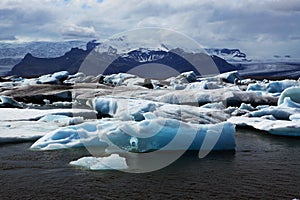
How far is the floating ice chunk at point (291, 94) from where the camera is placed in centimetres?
1527

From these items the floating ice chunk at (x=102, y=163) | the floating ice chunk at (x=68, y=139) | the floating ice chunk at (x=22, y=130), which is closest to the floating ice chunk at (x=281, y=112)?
the floating ice chunk at (x=68, y=139)

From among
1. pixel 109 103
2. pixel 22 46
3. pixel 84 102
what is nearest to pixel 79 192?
pixel 109 103

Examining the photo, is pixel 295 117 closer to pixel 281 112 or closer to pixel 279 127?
pixel 281 112

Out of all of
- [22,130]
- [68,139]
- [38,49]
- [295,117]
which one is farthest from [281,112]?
[38,49]

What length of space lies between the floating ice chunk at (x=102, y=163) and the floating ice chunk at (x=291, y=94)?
9463 millimetres

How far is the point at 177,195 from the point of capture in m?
6.06

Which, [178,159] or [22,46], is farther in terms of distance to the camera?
[22,46]

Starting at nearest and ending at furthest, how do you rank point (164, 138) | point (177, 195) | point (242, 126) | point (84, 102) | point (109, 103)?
point (177, 195)
point (164, 138)
point (242, 126)
point (109, 103)
point (84, 102)

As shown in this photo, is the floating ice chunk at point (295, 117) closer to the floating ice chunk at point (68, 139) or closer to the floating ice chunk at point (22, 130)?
the floating ice chunk at point (68, 139)

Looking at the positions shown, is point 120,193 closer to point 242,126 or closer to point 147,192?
point 147,192

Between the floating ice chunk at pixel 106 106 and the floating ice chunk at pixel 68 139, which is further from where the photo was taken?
the floating ice chunk at pixel 106 106

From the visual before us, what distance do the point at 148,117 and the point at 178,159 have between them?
1.94 metres

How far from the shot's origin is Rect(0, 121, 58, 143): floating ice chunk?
9.65m

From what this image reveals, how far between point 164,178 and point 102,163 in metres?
1.21
